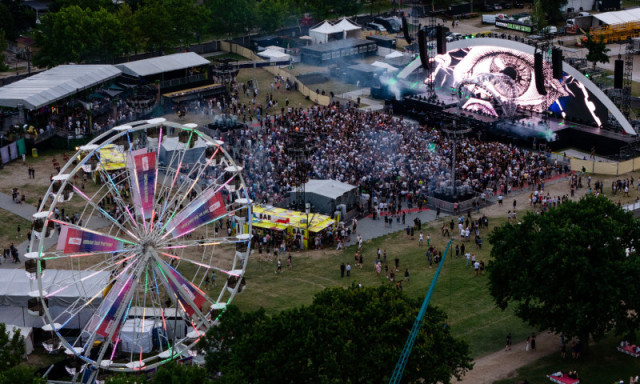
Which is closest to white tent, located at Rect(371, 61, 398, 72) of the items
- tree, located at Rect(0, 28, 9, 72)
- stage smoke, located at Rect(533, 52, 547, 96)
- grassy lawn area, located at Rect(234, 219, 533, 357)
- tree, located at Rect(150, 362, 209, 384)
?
stage smoke, located at Rect(533, 52, 547, 96)

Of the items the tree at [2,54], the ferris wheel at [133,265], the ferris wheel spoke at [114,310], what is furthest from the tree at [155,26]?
the ferris wheel spoke at [114,310]

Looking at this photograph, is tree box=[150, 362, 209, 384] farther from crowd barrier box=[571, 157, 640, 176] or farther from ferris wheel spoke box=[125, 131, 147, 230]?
crowd barrier box=[571, 157, 640, 176]

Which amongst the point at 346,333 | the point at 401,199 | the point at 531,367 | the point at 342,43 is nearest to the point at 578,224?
the point at 531,367

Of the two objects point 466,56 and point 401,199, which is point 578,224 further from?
point 466,56

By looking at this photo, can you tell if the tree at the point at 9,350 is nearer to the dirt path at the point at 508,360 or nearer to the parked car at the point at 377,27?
the dirt path at the point at 508,360

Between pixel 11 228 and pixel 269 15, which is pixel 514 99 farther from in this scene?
pixel 11 228

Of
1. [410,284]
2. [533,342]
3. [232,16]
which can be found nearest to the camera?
[533,342]

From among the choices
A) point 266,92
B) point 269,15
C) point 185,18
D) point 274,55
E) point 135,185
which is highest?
point 135,185

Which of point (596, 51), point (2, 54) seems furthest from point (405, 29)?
point (2, 54)
